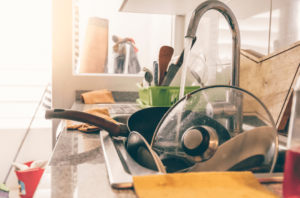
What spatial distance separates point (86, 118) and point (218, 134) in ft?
1.08

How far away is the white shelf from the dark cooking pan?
90 cm

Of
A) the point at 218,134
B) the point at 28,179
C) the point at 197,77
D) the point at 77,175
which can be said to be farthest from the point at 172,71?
the point at 28,179

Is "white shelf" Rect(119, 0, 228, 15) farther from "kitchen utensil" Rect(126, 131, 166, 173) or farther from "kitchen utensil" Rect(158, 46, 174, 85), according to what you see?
"kitchen utensil" Rect(126, 131, 166, 173)

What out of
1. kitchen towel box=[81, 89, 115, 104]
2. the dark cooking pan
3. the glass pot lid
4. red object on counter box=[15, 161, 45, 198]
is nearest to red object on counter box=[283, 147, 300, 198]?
the glass pot lid

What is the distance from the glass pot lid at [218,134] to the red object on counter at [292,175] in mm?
140

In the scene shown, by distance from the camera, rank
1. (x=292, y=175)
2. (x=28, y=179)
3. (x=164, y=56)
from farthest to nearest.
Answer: (x=28, y=179) < (x=164, y=56) < (x=292, y=175)

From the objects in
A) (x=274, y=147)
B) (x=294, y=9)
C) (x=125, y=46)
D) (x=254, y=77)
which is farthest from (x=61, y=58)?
(x=274, y=147)

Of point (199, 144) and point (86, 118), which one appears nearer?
point (199, 144)

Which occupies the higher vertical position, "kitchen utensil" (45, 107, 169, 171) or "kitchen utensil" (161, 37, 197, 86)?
"kitchen utensil" (161, 37, 197, 86)

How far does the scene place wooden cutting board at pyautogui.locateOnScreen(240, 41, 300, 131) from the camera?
2.22ft

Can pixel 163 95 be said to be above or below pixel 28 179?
above

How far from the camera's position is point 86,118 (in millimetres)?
644

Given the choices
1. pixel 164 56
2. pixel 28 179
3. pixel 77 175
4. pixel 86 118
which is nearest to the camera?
pixel 77 175

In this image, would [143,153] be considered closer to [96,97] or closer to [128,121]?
[128,121]
